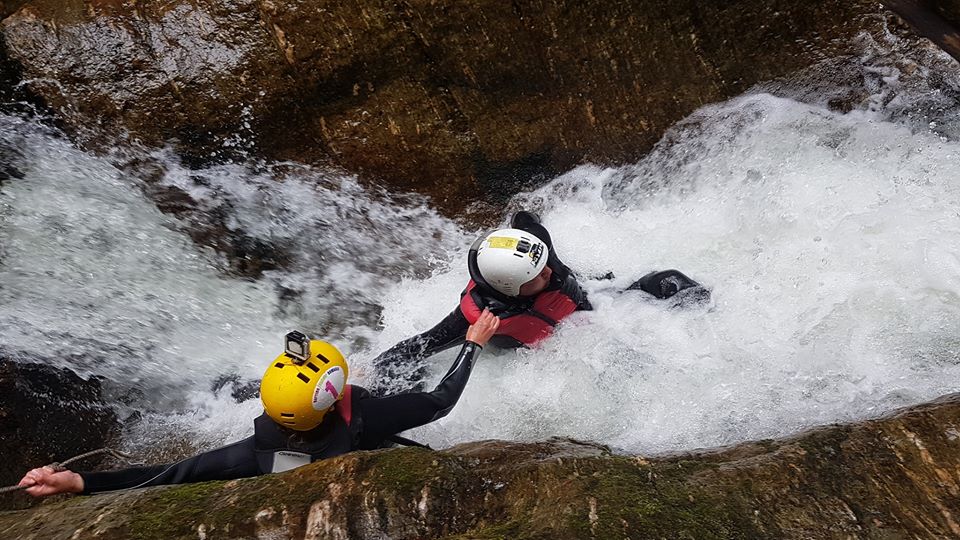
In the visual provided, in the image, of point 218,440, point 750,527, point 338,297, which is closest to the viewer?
point 750,527

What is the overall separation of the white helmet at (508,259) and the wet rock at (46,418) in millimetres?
3200

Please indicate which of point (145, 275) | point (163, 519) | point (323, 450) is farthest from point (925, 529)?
point (145, 275)

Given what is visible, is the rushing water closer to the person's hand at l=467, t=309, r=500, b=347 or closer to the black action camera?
the person's hand at l=467, t=309, r=500, b=347

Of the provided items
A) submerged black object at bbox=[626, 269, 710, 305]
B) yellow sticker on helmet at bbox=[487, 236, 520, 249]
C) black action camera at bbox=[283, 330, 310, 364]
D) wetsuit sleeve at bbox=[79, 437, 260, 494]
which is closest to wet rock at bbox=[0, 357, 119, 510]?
wetsuit sleeve at bbox=[79, 437, 260, 494]

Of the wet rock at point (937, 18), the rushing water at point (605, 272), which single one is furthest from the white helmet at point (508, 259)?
the wet rock at point (937, 18)

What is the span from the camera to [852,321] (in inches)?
191

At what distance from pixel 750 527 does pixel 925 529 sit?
692 mm

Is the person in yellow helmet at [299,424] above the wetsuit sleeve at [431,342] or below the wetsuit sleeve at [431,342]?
above

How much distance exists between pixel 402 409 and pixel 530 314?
133 centimetres

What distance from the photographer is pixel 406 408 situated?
417cm

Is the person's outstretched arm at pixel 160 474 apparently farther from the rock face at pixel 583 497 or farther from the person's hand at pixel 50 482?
the rock face at pixel 583 497

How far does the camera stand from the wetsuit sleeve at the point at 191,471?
3.67m

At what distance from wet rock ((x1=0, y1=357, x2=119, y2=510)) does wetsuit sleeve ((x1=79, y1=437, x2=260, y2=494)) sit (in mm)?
→ 1585

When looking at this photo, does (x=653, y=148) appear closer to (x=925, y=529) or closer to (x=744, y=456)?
(x=744, y=456)
